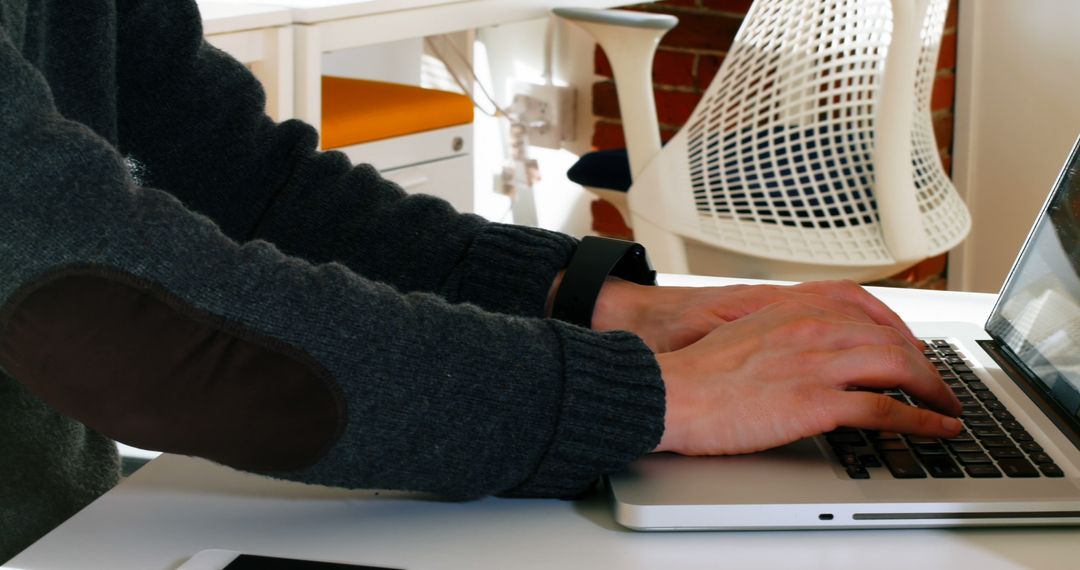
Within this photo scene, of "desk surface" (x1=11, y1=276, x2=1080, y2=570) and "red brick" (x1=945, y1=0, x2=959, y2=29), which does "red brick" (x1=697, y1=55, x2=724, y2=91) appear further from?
"desk surface" (x1=11, y1=276, x2=1080, y2=570)

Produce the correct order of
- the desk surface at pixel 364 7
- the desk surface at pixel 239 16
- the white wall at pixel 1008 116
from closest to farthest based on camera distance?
1. the desk surface at pixel 239 16
2. the desk surface at pixel 364 7
3. the white wall at pixel 1008 116

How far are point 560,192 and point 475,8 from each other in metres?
1.29

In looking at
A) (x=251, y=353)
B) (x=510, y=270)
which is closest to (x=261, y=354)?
(x=251, y=353)

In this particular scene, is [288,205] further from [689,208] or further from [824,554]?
[689,208]

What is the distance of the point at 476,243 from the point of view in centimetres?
68

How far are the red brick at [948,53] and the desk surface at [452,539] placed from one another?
214 cm

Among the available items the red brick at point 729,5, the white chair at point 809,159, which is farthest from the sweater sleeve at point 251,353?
the red brick at point 729,5

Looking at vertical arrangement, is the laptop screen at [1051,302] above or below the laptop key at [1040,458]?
above

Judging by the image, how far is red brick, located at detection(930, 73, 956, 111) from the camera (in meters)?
2.47

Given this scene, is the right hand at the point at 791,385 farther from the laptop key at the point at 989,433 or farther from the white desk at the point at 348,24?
the white desk at the point at 348,24

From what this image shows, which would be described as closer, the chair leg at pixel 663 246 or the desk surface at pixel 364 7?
the desk surface at pixel 364 7

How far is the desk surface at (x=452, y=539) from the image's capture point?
47cm

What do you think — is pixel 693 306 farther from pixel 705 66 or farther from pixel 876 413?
pixel 705 66

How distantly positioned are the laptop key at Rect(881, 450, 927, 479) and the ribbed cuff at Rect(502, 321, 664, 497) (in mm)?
98
